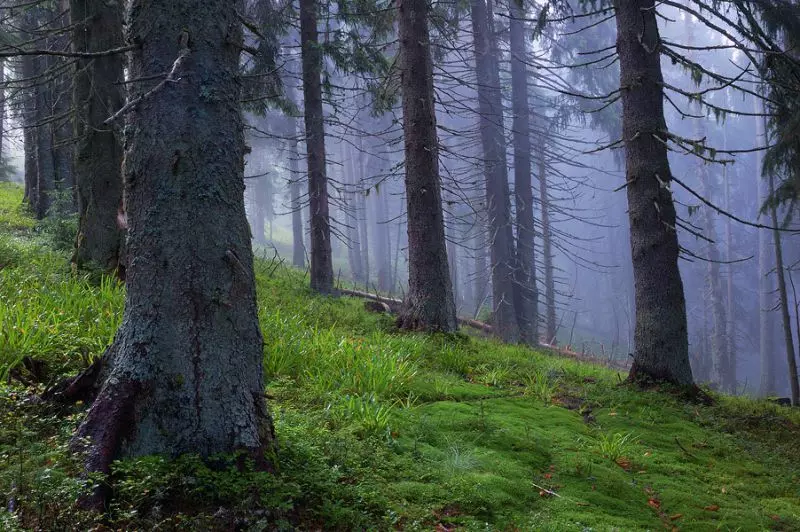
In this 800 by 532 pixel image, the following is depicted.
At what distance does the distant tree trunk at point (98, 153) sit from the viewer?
6.83 meters

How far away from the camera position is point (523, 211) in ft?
55.1

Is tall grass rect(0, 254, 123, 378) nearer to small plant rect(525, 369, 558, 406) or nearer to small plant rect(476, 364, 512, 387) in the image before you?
small plant rect(476, 364, 512, 387)

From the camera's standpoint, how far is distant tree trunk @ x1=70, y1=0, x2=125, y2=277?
6.83 m

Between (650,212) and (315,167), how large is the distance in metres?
7.36

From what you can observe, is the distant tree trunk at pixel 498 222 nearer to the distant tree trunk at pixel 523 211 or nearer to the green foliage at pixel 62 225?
the distant tree trunk at pixel 523 211

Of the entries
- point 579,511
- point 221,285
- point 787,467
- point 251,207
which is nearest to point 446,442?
point 579,511

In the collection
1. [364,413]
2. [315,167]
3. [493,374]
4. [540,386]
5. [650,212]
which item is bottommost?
[540,386]

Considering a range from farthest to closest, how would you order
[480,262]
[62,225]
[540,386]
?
[480,262]
[62,225]
[540,386]

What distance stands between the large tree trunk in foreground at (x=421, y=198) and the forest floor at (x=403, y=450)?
1134mm

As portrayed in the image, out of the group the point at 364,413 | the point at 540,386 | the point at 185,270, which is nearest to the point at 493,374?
the point at 540,386

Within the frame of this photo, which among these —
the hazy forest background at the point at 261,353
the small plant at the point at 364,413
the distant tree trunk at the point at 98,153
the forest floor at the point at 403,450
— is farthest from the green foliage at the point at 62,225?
the small plant at the point at 364,413

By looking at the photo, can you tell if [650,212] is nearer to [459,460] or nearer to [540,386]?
[540,386]

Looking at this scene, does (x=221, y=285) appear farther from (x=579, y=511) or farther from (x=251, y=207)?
(x=251, y=207)

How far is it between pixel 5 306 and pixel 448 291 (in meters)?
5.68
